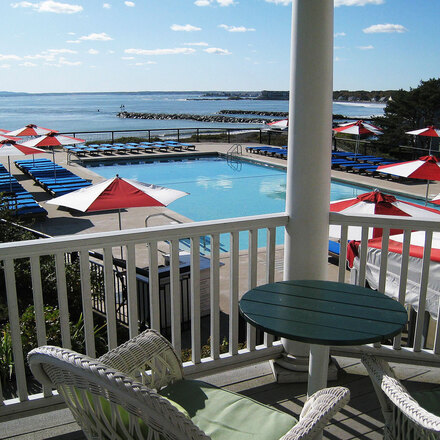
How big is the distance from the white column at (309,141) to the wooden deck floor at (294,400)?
0.79 feet

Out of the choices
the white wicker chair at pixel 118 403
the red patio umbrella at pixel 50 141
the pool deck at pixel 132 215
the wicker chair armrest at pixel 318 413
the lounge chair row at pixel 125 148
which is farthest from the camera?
the lounge chair row at pixel 125 148

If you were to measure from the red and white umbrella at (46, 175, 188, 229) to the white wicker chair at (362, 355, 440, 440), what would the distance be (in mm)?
5136

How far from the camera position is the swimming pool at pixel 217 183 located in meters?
13.8

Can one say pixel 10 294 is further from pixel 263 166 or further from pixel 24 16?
pixel 263 166

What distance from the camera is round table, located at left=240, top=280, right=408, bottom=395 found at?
70.8 inches

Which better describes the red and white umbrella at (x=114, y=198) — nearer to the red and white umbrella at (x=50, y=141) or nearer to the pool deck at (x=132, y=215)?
the pool deck at (x=132, y=215)

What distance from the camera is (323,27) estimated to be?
8.51 feet

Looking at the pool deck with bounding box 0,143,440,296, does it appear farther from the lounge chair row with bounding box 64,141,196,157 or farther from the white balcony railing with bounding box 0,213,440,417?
the white balcony railing with bounding box 0,213,440,417

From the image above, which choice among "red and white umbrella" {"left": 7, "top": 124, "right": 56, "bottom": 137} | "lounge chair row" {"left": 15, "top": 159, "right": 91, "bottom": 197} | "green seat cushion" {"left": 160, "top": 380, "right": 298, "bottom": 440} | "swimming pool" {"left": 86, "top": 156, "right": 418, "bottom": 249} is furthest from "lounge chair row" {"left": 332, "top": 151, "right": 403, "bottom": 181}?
"green seat cushion" {"left": 160, "top": 380, "right": 298, "bottom": 440}

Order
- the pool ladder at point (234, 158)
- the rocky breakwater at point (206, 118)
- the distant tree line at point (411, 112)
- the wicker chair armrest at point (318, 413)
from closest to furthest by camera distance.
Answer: the wicker chair armrest at point (318, 413) → the pool ladder at point (234, 158) → the distant tree line at point (411, 112) → the rocky breakwater at point (206, 118)

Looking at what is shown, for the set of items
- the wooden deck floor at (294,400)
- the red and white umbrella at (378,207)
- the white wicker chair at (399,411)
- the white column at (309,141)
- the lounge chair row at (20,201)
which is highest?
the white column at (309,141)

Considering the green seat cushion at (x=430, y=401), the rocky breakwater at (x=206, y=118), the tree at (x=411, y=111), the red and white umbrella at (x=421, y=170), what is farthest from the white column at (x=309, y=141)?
the rocky breakwater at (x=206, y=118)

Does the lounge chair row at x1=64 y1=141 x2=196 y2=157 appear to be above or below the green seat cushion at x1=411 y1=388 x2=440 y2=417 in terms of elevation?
below

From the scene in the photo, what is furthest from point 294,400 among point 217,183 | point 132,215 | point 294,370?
point 217,183
